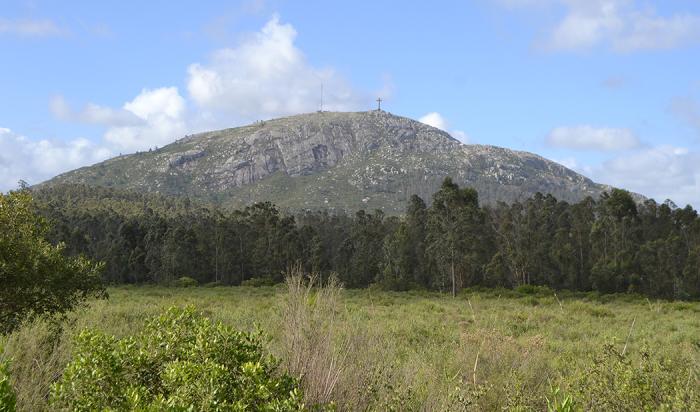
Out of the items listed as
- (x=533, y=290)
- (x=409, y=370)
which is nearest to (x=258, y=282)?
(x=533, y=290)

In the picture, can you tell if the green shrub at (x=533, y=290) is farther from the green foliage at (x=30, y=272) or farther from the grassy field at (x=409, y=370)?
the green foliage at (x=30, y=272)

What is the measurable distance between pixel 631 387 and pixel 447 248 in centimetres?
4234

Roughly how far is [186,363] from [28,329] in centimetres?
570

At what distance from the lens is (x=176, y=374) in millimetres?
4539

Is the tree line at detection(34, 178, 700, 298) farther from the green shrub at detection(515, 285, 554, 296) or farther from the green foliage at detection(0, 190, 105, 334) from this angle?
the green foliage at detection(0, 190, 105, 334)

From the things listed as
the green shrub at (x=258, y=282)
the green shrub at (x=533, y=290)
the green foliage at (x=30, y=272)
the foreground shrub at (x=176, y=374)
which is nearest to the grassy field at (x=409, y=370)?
the green foliage at (x=30, y=272)

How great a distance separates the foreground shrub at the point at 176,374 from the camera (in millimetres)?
4441

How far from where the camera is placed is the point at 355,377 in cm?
622

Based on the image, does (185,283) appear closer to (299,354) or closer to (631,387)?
(299,354)

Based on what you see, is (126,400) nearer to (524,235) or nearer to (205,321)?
(205,321)

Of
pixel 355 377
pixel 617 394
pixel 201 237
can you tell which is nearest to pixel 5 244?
pixel 355 377

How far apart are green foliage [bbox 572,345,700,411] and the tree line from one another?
135 feet

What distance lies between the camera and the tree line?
52438 millimetres

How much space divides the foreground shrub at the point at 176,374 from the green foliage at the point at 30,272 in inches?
176
